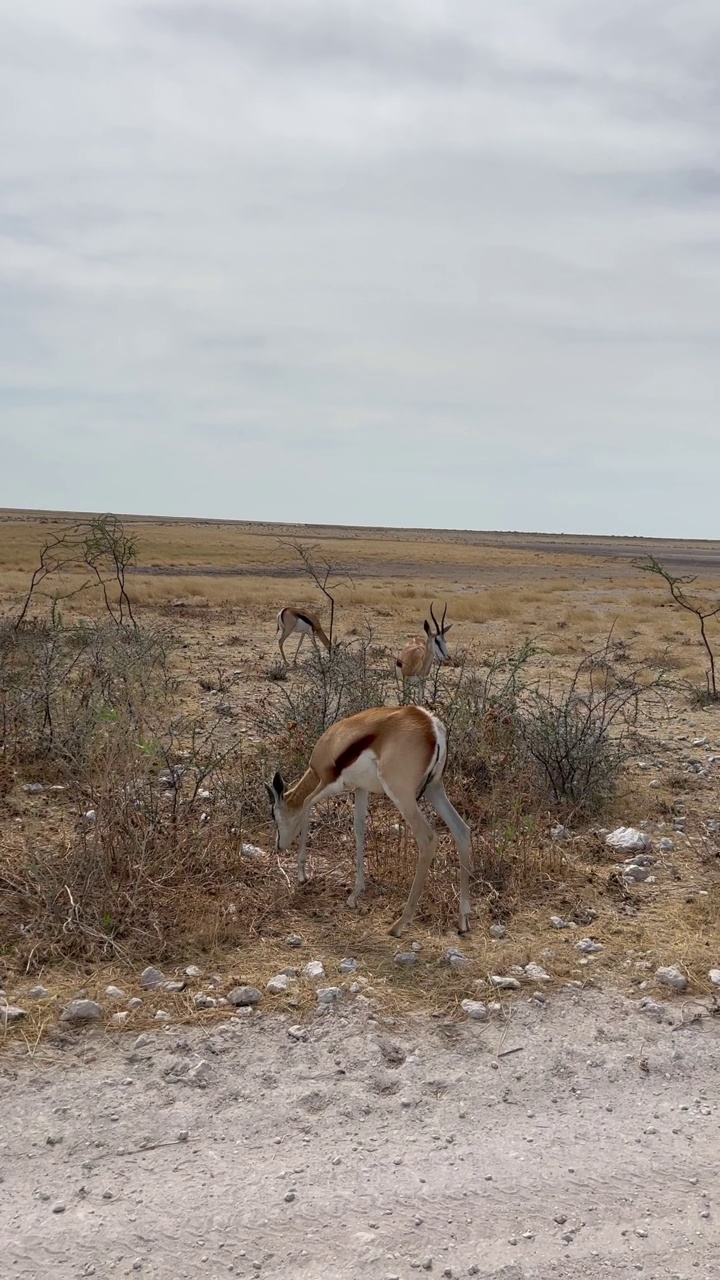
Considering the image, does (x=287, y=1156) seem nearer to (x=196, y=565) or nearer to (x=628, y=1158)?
(x=628, y=1158)

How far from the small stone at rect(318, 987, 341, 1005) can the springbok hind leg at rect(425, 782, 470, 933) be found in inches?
41.4

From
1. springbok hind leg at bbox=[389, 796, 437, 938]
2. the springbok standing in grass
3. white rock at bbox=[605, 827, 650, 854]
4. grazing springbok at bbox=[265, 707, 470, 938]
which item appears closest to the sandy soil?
springbok hind leg at bbox=[389, 796, 437, 938]

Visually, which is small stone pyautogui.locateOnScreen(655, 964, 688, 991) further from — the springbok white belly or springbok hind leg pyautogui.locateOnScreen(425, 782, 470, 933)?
the springbok white belly

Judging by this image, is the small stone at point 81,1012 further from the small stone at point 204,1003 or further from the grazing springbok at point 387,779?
the grazing springbok at point 387,779

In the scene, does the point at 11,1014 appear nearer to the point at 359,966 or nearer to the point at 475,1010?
the point at 359,966

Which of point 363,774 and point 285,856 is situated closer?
point 363,774

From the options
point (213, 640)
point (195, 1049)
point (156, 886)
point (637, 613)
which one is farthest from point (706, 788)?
point (637, 613)

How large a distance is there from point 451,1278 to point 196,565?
47543mm

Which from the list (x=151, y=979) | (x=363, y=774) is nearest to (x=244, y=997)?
(x=151, y=979)

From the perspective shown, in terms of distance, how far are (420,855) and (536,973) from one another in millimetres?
922

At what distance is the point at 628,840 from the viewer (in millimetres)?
6746

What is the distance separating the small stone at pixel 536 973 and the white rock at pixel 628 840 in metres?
1.97

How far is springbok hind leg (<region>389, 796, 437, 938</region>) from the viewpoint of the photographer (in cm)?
532

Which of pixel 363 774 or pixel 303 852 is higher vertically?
pixel 363 774
